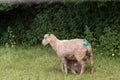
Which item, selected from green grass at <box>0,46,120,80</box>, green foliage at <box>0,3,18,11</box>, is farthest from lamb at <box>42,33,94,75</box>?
green foliage at <box>0,3,18,11</box>

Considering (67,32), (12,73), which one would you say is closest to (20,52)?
(67,32)

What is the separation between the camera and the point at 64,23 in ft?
46.7

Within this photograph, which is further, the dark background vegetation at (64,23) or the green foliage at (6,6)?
the green foliage at (6,6)

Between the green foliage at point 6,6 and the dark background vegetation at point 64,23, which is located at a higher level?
the green foliage at point 6,6

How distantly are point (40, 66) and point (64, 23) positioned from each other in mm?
3372

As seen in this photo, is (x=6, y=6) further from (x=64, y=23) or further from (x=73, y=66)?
(x=73, y=66)

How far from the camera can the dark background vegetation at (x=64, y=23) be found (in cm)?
1251

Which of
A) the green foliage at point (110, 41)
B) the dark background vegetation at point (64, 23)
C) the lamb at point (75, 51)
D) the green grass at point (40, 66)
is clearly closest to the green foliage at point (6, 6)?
the dark background vegetation at point (64, 23)

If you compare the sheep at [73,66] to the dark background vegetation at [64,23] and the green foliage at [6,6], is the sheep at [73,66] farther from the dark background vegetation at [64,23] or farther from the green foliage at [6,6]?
the green foliage at [6,6]

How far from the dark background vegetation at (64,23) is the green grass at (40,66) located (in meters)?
0.72

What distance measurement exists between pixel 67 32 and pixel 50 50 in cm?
101

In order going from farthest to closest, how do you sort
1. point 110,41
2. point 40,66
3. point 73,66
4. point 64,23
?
point 64,23, point 110,41, point 40,66, point 73,66

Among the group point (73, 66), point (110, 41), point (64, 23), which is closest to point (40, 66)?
point (73, 66)

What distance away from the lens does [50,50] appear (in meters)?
13.5
